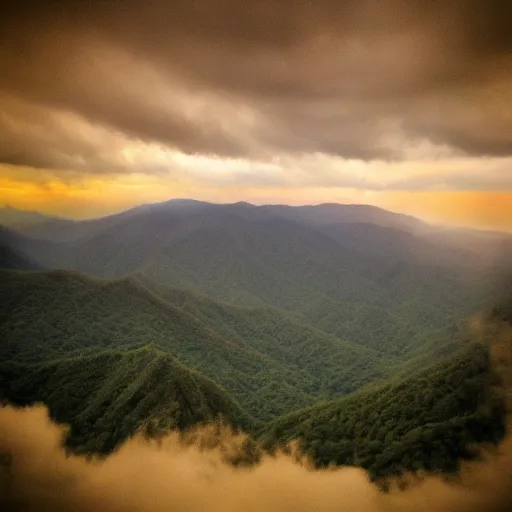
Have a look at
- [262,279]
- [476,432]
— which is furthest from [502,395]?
[262,279]

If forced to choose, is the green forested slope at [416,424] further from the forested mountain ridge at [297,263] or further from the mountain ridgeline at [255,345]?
the forested mountain ridge at [297,263]

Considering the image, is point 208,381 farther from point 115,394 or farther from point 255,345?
point 255,345

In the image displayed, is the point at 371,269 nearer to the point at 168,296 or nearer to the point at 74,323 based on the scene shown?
the point at 168,296

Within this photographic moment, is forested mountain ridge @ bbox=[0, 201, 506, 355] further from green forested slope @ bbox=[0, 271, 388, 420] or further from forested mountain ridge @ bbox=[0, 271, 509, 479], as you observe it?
forested mountain ridge @ bbox=[0, 271, 509, 479]

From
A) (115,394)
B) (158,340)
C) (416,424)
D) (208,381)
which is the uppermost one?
(416,424)

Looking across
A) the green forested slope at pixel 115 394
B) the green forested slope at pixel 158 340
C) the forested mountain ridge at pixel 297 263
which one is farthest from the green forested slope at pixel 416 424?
the forested mountain ridge at pixel 297 263

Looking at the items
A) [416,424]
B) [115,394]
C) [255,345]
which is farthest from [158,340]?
[416,424]
